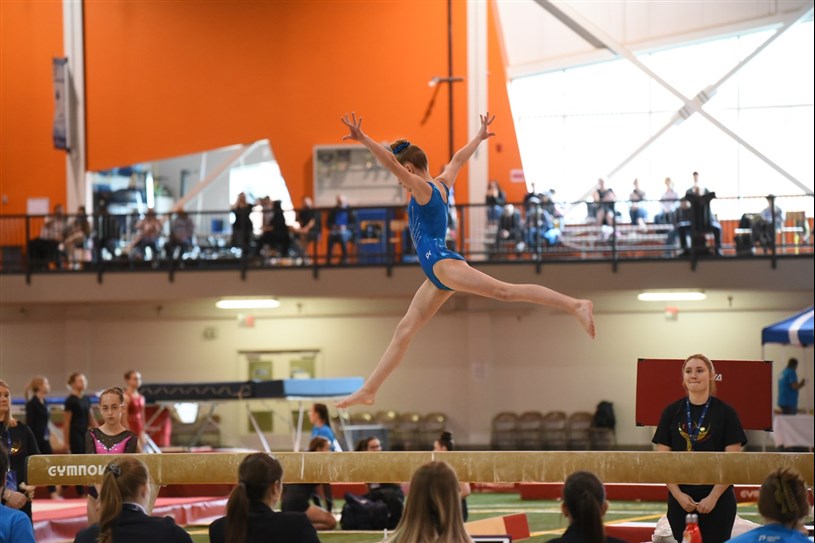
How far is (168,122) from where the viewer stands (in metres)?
21.5

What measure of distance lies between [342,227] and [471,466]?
1298 centimetres

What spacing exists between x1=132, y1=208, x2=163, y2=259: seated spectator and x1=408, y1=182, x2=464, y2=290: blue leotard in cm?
1332

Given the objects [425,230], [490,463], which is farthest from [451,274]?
[490,463]

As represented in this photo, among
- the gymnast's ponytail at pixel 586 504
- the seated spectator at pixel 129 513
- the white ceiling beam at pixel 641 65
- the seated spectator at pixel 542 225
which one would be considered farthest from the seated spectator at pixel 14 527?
the white ceiling beam at pixel 641 65

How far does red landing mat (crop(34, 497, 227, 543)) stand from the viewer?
34.3 ft

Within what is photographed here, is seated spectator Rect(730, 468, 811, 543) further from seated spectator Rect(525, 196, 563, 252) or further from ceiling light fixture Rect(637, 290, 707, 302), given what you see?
ceiling light fixture Rect(637, 290, 707, 302)

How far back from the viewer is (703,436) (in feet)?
19.8

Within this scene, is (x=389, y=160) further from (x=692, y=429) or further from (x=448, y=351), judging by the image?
(x=448, y=351)

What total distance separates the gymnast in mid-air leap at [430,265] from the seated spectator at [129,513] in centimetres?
203

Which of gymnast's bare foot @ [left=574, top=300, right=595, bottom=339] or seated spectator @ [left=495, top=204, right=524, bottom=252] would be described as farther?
seated spectator @ [left=495, top=204, right=524, bottom=252]

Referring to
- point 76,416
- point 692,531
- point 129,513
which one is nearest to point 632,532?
point 692,531

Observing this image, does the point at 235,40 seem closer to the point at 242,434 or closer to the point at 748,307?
the point at 242,434

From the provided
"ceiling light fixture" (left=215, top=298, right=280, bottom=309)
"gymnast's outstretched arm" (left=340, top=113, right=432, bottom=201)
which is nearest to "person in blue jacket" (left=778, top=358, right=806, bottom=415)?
"ceiling light fixture" (left=215, top=298, right=280, bottom=309)

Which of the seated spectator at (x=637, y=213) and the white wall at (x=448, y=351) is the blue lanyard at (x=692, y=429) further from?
the white wall at (x=448, y=351)
